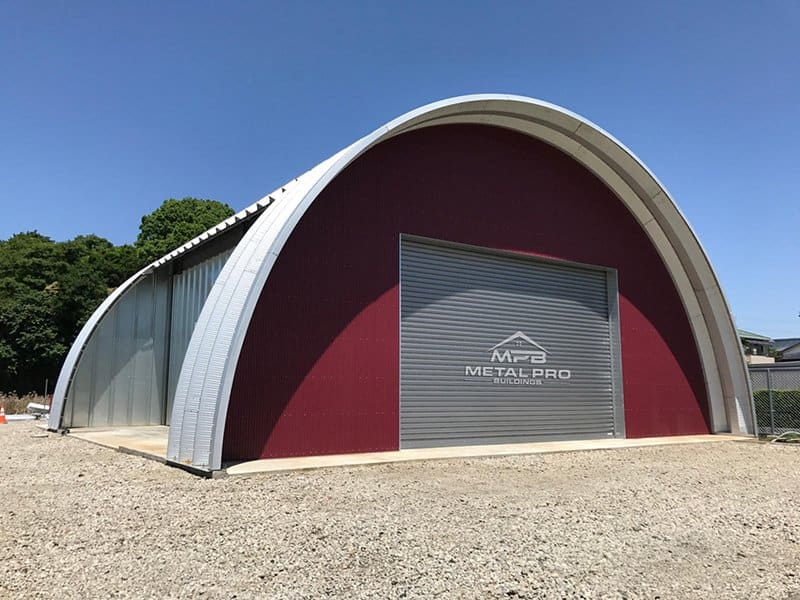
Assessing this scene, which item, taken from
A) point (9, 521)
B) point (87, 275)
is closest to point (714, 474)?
point (9, 521)

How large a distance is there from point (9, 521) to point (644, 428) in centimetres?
1236

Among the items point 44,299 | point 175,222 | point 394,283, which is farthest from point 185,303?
point 175,222

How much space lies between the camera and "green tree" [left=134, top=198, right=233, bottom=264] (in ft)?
134

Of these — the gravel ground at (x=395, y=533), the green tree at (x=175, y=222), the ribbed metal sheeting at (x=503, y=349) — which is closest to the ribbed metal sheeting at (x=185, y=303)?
the ribbed metal sheeting at (x=503, y=349)

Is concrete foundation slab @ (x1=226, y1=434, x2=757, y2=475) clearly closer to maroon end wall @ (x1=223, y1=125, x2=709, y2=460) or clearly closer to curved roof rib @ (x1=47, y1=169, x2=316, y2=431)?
maroon end wall @ (x1=223, y1=125, x2=709, y2=460)

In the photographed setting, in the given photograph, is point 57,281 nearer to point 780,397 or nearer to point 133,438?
point 133,438

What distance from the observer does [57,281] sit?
108 feet

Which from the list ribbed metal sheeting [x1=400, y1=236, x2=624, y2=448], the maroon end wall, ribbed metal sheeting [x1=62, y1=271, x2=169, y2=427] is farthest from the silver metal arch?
ribbed metal sheeting [x1=62, y1=271, x2=169, y2=427]

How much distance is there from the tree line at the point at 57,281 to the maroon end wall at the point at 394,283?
80.7 ft

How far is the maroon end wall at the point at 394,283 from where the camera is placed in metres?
9.40

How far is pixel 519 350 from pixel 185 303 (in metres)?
7.78

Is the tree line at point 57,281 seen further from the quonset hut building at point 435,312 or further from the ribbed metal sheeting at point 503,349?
the ribbed metal sheeting at point 503,349

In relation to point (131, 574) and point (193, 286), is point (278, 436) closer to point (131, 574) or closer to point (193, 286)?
point (131, 574)

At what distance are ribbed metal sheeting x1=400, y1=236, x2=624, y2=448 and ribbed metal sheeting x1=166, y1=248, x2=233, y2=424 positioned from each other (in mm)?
4608
